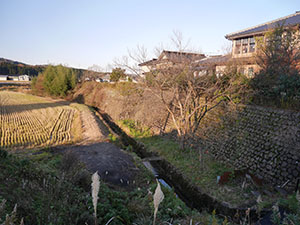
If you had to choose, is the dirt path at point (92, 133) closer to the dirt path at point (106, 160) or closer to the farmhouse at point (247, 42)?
the dirt path at point (106, 160)

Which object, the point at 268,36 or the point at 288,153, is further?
the point at 268,36

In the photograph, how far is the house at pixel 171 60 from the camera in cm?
1120

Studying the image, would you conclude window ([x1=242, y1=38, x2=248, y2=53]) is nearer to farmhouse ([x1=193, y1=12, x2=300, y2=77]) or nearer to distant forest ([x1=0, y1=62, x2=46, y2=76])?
farmhouse ([x1=193, y1=12, x2=300, y2=77])

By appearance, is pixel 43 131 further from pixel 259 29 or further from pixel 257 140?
pixel 259 29

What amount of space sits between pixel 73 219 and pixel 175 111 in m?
12.9

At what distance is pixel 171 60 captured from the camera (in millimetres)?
11477

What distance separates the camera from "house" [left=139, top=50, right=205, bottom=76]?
1120 cm

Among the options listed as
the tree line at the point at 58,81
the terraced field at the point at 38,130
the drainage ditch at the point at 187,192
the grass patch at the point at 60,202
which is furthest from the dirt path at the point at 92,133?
the tree line at the point at 58,81

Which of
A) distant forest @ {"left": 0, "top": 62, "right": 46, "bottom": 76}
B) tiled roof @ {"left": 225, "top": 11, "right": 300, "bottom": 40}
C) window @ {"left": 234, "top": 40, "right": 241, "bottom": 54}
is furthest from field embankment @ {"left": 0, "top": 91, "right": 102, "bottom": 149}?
distant forest @ {"left": 0, "top": 62, "right": 46, "bottom": 76}

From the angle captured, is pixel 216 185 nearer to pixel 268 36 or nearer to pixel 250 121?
pixel 250 121

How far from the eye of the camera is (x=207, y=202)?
812cm

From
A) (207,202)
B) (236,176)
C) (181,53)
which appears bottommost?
(207,202)

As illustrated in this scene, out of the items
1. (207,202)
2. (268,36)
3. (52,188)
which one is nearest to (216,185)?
(207,202)

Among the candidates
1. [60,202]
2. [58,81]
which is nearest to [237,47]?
[60,202]
